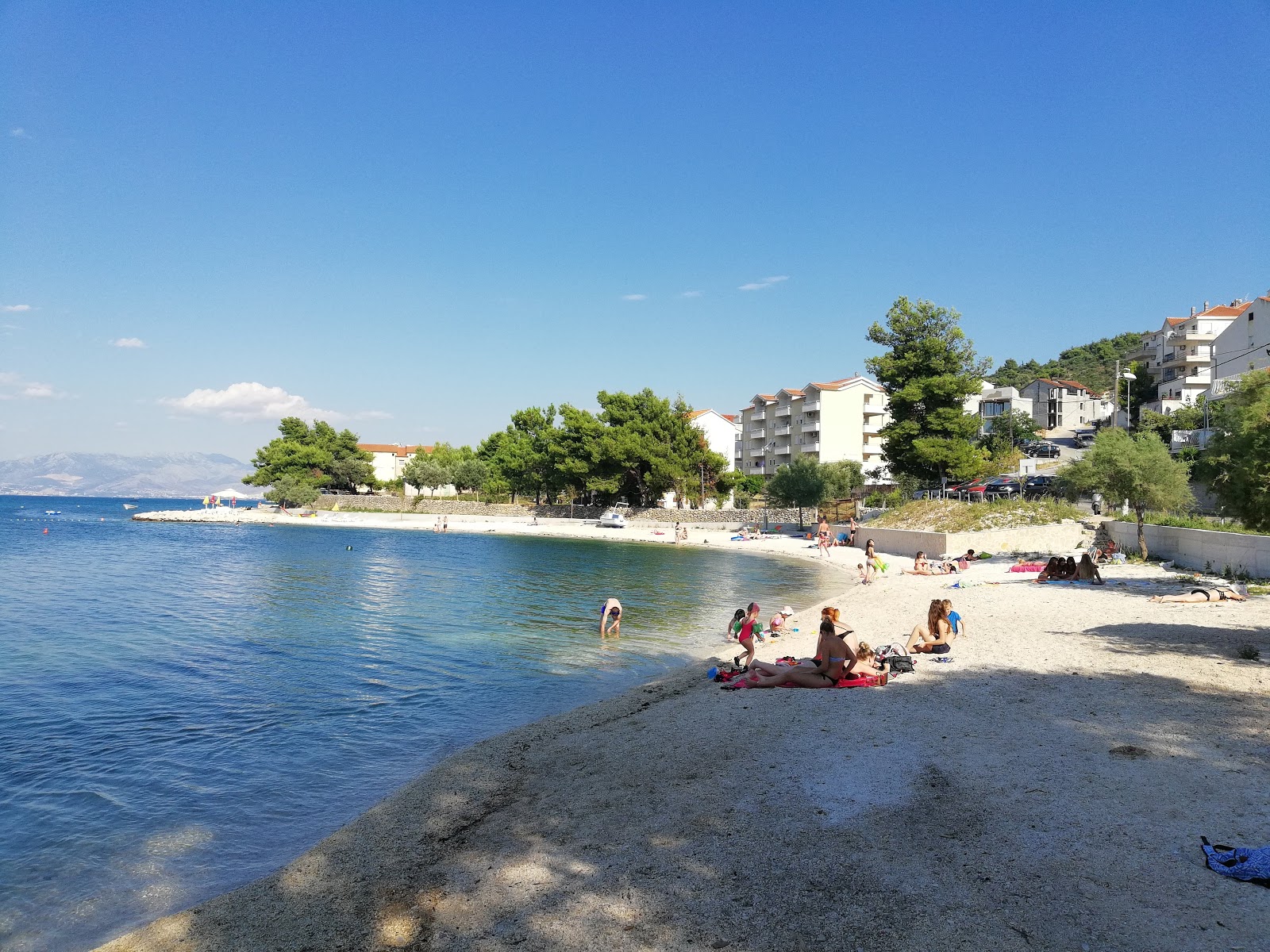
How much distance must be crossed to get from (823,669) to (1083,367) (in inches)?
5065

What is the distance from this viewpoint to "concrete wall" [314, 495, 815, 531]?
68.9m

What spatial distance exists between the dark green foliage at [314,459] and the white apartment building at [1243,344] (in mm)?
97396

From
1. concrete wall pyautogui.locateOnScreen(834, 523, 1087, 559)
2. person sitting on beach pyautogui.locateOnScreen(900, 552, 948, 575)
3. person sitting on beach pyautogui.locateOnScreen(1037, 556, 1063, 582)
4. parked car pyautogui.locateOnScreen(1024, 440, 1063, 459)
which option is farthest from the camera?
parked car pyautogui.locateOnScreen(1024, 440, 1063, 459)

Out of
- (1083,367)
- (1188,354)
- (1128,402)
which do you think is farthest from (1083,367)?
(1128,402)

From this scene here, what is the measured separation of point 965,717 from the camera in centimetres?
923

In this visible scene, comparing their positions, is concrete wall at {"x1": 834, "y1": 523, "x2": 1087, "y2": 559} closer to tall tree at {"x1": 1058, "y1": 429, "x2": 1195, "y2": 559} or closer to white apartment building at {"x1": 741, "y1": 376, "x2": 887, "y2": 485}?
tall tree at {"x1": 1058, "y1": 429, "x2": 1195, "y2": 559}

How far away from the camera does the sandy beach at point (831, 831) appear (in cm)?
502

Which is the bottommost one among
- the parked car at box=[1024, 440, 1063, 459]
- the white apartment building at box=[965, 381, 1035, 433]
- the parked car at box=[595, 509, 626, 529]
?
the parked car at box=[595, 509, 626, 529]

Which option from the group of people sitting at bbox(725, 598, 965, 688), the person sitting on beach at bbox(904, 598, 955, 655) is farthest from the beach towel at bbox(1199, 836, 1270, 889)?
the person sitting on beach at bbox(904, 598, 955, 655)

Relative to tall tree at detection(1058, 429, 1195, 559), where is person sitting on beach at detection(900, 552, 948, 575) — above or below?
below

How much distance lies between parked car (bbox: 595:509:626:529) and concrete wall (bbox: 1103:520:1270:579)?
47.4 meters

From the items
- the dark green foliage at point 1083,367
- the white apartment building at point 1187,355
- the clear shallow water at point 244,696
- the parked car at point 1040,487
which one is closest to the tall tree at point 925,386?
the parked car at point 1040,487

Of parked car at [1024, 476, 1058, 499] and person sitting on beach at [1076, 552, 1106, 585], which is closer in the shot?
person sitting on beach at [1076, 552, 1106, 585]

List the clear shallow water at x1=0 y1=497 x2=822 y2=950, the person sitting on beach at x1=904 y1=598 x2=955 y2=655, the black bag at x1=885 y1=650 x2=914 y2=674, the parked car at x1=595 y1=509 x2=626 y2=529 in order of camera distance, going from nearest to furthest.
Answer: the clear shallow water at x1=0 y1=497 x2=822 y2=950 < the black bag at x1=885 y1=650 x2=914 y2=674 < the person sitting on beach at x1=904 y1=598 x2=955 y2=655 < the parked car at x1=595 y1=509 x2=626 y2=529
